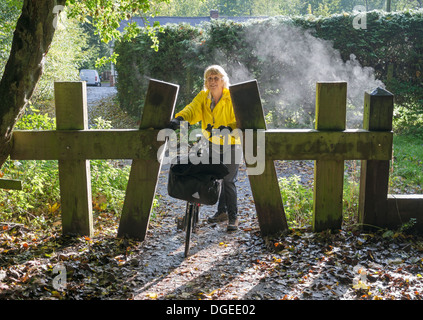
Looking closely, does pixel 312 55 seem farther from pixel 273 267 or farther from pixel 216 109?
pixel 273 267

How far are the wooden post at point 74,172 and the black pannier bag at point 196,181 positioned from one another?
3.10 ft

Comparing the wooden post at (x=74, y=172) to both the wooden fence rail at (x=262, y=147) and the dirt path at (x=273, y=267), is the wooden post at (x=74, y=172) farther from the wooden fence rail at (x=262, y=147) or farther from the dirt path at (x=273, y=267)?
the dirt path at (x=273, y=267)

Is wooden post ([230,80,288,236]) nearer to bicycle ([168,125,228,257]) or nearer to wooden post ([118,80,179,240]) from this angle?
bicycle ([168,125,228,257])

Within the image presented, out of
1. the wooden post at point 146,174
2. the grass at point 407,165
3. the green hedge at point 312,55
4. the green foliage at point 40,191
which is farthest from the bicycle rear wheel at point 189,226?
the green hedge at point 312,55

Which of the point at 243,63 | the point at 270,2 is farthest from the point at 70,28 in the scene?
the point at 270,2

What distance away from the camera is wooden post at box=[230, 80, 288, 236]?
4438 mm

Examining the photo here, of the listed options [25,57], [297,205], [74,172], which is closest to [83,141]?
[74,172]

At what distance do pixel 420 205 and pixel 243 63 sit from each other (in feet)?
27.0

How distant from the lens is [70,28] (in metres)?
19.1

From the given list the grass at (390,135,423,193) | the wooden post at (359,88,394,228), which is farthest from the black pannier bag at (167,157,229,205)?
the grass at (390,135,423,193)

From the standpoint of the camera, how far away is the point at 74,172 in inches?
175

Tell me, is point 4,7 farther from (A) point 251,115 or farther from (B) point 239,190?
(A) point 251,115

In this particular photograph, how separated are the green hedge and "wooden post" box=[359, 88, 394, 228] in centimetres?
733

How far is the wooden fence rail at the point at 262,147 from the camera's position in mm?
4371
